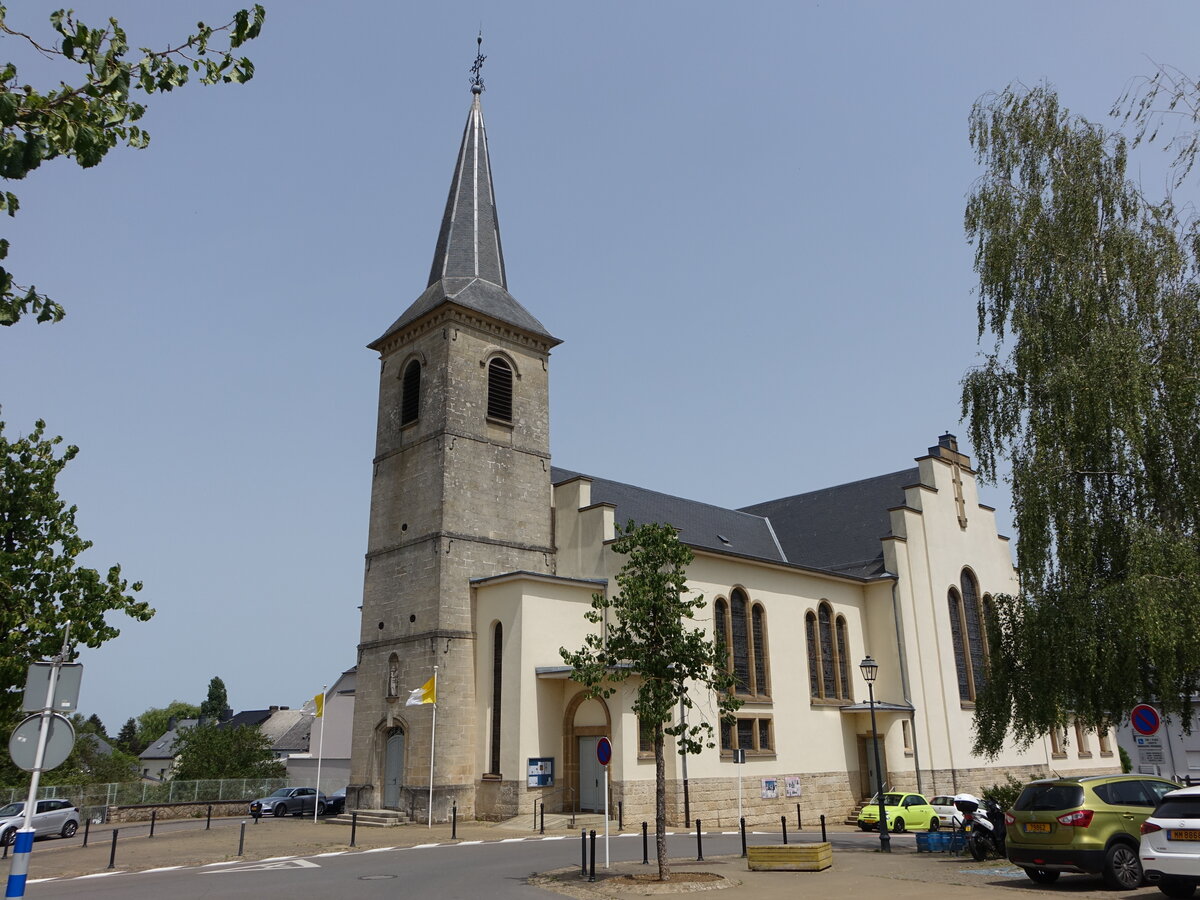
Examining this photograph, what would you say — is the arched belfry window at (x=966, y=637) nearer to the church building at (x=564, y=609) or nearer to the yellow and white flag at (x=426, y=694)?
the church building at (x=564, y=609)

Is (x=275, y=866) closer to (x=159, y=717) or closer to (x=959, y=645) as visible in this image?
(x=959, y=645)

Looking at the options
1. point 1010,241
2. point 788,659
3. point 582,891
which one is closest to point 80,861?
point 582,891

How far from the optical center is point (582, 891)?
14555 mm

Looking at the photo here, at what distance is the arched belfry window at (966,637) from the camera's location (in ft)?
120

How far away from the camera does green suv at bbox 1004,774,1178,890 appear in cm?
1297

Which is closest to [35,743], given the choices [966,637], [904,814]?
[904,814]

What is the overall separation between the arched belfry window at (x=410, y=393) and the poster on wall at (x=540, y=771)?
13.2m

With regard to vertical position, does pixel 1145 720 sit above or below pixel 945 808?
above

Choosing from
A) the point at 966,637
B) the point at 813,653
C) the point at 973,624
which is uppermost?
the point at 973,624

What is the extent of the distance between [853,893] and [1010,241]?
45.2ft

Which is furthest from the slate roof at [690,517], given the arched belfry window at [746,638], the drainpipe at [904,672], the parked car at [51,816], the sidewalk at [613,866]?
the parked car at [51,816]

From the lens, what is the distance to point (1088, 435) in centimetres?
1747

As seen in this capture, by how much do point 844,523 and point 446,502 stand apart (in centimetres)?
1905

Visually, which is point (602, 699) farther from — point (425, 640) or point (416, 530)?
point (416, 530)
